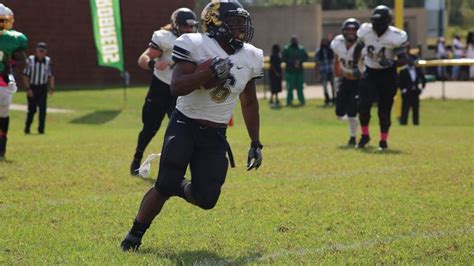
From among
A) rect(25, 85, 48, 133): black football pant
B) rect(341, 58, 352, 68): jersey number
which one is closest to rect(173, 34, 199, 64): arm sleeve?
rect(341, 58, 352, 68): jersey number

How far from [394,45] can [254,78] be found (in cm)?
701

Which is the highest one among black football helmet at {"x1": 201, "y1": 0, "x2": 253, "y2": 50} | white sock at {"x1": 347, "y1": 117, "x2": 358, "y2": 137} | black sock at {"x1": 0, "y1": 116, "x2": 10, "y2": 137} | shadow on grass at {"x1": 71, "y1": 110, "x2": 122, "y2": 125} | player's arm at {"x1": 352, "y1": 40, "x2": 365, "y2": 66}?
black football helmet at {"x1": 201, "y1": 0, "x2": 253, "y2": 50}

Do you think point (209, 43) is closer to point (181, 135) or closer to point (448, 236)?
point (181, 135)

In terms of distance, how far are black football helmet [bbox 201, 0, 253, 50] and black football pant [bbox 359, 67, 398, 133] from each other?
23.9 feet

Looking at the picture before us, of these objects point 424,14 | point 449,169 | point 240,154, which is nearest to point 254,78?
point 449,169

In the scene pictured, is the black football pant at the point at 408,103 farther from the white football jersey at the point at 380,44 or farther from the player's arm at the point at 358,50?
the white football jersey at the point at 380,44

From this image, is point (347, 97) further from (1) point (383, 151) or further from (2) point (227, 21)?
(2) point (227, 21)

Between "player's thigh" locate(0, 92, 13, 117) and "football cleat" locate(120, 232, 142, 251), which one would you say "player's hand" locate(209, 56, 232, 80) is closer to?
"football cleat" locate(120, 232, 142, 251)

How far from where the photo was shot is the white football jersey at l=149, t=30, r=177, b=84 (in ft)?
33.3

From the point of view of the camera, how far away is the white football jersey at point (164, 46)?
10148 millimetres

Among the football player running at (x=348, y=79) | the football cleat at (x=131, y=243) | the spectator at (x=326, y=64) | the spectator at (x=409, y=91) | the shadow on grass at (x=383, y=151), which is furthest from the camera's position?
the spectator at (x=326, y=64)

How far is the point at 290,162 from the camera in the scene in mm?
11789

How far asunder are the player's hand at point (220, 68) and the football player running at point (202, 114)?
0.12 m

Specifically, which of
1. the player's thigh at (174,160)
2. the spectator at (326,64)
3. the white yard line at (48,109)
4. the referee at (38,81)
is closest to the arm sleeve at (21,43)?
Answer: the player's thigh at (174,160)
